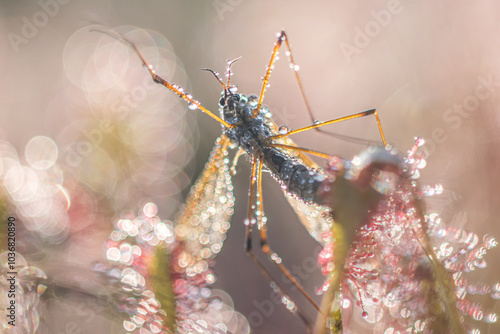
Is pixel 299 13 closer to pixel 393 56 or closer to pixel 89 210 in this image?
pixel 393 56

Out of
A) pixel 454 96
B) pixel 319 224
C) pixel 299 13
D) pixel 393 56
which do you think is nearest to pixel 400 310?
pixel 319 224

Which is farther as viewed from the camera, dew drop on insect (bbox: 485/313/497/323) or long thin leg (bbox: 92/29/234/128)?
long thin leg (bbox: 92/29/234/128)

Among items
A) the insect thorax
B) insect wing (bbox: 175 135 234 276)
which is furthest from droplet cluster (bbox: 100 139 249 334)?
the insect thorax

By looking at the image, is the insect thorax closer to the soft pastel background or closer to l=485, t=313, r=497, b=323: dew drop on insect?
the soft pastel background

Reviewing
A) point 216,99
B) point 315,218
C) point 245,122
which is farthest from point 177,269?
point 216,99

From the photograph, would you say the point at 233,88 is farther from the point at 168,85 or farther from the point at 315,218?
the point at 315,218

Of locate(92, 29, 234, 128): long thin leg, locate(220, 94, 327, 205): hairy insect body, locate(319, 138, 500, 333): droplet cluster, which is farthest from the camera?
locate(92, 29, 234, 128): long thin leg

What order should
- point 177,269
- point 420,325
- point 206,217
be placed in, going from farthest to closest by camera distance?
1. point 206,217
2. point 177,269
3. point 420,325
